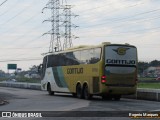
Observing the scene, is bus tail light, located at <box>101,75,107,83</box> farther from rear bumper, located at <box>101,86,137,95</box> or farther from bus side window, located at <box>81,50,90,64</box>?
bus side window, located at <box>81,50,90,64</box>

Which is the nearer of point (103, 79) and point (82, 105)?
point (82, 105)

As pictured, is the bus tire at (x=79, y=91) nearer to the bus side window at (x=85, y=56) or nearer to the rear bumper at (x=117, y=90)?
the bus side window at (x=85, y=56)

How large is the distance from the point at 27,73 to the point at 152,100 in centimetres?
12026

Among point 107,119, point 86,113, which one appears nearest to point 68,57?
point 86,113

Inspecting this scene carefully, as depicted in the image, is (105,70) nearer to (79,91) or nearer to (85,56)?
(85,56)

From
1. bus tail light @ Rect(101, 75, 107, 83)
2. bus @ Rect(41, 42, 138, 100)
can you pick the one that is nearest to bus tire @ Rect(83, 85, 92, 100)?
bus @ Rect(41, 42, 138, 100)

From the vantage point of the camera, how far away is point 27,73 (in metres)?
149

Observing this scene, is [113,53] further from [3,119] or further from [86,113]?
[3,119]

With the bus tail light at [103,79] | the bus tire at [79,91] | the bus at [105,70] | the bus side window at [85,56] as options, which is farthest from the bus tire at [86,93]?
the bus tail light at [103,79]

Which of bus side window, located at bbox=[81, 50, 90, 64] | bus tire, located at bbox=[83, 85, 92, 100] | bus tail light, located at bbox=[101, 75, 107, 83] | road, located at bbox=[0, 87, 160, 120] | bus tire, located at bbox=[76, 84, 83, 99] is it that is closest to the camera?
road, located at bbox=[0, 87, 160, 120]

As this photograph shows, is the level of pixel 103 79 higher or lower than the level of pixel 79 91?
higher

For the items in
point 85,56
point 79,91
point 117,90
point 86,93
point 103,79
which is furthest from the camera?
point 79,91

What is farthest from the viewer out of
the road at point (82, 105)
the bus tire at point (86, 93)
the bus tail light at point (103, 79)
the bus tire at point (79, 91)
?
the bus tire at point (79, 91)

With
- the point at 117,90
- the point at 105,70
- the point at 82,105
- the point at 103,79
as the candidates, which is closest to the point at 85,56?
the point at 105,70
